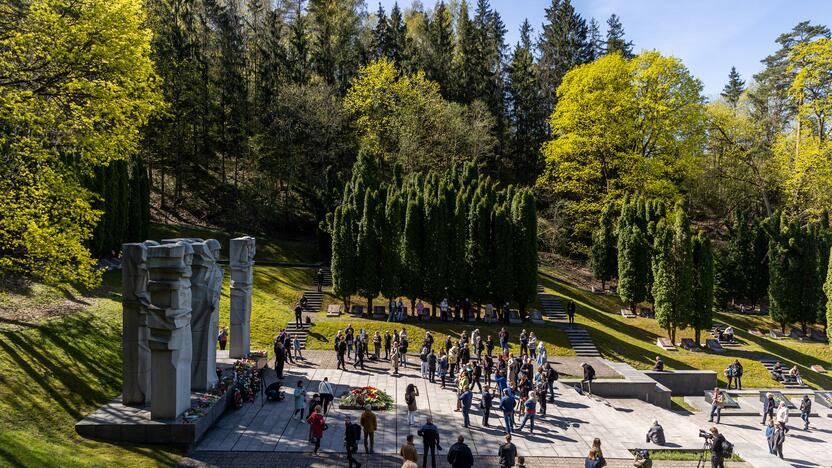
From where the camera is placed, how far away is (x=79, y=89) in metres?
15.7

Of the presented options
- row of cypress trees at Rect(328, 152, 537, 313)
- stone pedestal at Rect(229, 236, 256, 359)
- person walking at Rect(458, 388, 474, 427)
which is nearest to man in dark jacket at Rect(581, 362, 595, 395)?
person walking at Rect(458, 388, 474, 427)

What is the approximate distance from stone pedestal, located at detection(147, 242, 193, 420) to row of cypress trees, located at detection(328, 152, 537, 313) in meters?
17.2

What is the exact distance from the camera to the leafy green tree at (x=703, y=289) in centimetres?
3231

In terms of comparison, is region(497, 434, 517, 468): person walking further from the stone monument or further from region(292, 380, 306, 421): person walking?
the stone monument

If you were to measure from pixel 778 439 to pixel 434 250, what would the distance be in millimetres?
19458

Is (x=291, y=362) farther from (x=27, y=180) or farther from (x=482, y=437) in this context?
(x=27, y=180)

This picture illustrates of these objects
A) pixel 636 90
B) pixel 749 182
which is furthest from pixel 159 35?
pixel 749 182

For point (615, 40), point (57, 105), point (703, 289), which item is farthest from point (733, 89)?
point (57, 105)

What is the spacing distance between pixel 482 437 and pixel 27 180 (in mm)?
15936

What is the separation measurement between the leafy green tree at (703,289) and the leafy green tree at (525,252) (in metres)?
9.69

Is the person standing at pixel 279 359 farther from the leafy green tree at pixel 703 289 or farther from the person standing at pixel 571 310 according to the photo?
the leafy green tree at pixel 703 289

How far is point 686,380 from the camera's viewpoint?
85.9 feet

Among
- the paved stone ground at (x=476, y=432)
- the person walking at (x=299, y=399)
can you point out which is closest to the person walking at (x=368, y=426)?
the paved stone ground at (x=476, y=432)

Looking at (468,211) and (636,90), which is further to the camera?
(636,90)
